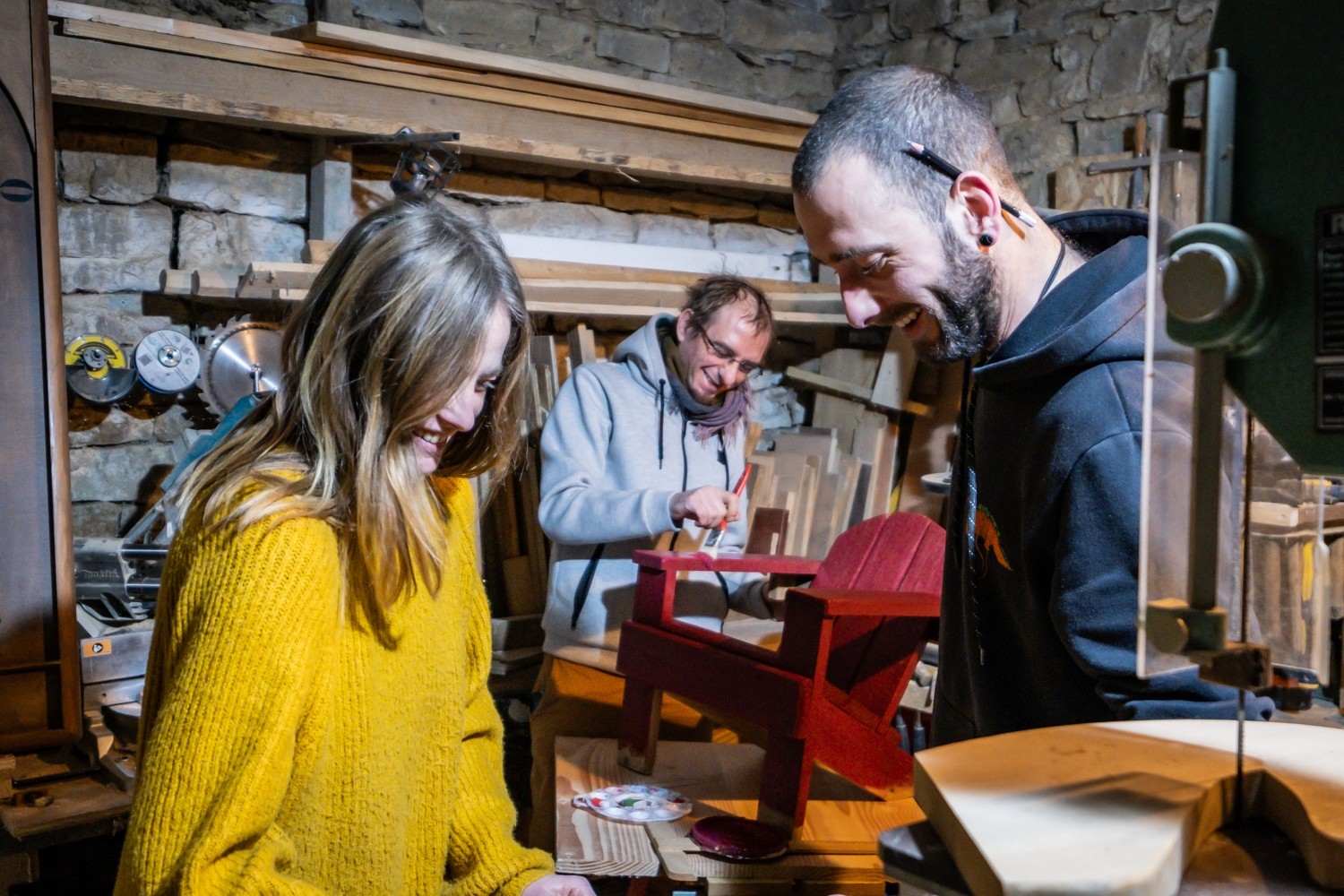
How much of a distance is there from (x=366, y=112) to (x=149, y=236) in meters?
0.88

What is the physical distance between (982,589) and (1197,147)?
33.1 inches

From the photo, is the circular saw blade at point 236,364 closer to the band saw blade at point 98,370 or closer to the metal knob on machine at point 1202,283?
the band saw blade at point 98,370

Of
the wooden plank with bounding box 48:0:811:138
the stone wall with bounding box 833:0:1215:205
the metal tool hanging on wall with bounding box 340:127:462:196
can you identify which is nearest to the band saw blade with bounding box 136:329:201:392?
the metal tool hanging on wall with bounding box 340:127:462:196

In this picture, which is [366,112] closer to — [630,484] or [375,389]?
[630,484]

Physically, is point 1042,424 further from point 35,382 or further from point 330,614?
point 35,382

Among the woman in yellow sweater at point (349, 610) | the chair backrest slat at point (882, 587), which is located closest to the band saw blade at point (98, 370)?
the woman in yellow sweater at point (349, 610)

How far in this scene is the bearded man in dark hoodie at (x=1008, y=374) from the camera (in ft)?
3.96

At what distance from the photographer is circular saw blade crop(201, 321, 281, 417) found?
354cm

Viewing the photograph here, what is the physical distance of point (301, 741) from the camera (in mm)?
1359

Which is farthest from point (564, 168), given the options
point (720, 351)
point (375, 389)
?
point (375, 389)

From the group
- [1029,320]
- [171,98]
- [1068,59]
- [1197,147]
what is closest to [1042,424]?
[1029,320]

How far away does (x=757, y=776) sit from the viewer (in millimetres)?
2312

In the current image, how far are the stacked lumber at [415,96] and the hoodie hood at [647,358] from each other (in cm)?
103

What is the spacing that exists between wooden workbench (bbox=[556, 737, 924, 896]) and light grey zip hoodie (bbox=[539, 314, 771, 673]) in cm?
86
